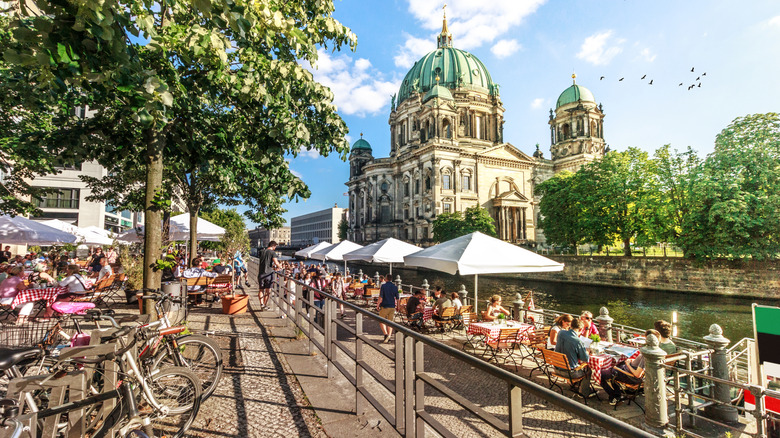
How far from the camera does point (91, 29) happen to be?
3039 mm

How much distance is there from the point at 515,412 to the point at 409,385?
4.16 feet

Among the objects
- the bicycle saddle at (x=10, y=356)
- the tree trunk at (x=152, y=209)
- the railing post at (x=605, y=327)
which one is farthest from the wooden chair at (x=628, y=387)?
the bicycle saddle at (x=10, y=356)

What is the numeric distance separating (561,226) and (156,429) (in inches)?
1754

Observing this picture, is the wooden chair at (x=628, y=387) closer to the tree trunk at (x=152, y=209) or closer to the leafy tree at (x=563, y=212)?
the tree trunk at (x=152, y=209)

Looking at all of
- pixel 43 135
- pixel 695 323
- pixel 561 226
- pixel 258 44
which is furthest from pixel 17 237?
pixel 561 226

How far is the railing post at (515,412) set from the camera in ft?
6.74

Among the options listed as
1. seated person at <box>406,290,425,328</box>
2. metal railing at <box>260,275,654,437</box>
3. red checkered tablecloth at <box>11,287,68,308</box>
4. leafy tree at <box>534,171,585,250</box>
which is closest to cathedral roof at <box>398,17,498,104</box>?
leafy tree at <box>534,171,585,250</box>

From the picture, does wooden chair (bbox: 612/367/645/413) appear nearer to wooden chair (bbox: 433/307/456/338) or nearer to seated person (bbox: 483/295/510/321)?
seated person (bbox: 483/295/510/321)

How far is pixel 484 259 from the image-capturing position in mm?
9820

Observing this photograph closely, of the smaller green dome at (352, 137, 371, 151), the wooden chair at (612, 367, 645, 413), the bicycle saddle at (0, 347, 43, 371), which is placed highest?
the smaller green dome at (352, 137, 371, 151)

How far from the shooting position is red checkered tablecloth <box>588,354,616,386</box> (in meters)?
6.66

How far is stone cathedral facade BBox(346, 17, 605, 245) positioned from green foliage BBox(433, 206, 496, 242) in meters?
6.11

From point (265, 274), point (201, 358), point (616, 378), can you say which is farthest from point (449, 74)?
point (201, 358)

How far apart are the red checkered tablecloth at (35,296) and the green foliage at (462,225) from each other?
4992cm
